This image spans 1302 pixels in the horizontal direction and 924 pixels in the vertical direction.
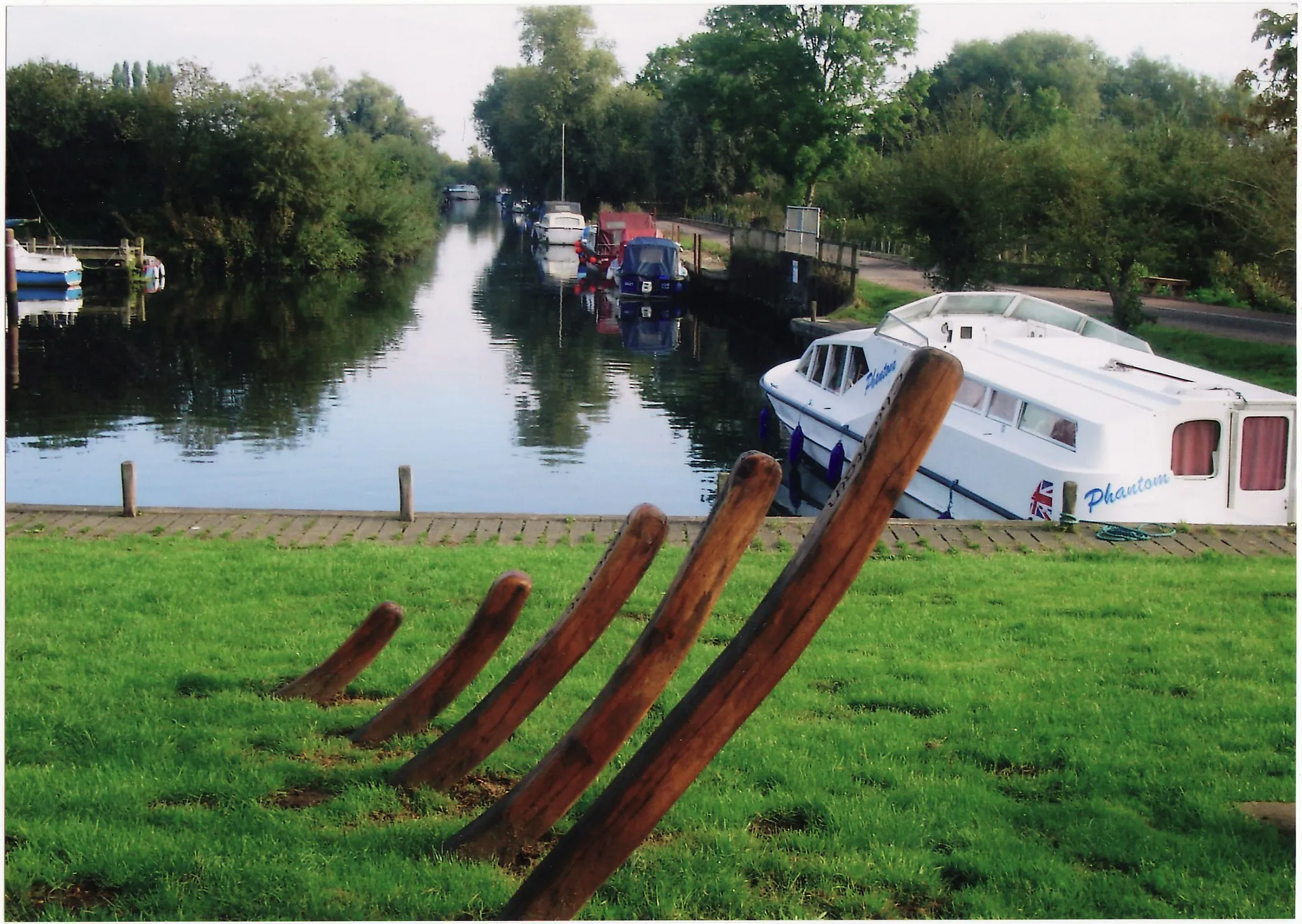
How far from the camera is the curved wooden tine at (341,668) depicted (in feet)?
19.2

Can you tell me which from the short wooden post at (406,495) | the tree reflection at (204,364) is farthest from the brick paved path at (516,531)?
the tree reflection at (204,364)

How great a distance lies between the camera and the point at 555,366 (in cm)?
3491

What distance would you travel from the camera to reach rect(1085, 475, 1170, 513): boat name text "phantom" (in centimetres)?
1477

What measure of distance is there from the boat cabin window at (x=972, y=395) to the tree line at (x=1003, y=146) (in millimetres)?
6881

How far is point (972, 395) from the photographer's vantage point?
17.2 meters

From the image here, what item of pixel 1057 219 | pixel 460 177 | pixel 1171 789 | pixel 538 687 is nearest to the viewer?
pixel 538 687

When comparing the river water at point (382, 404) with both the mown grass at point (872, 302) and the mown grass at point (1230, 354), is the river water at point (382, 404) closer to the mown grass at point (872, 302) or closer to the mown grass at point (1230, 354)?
the mown grass at point (872, 302)

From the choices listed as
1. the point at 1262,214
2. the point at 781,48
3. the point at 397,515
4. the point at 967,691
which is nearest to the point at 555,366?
the point at 781,48

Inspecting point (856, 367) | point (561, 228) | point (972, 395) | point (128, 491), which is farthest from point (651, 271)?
point (128, 491)

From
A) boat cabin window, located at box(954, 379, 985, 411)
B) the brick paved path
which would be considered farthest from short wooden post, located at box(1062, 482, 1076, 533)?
boat cabin window, located at box(954, 379, 985, 411)

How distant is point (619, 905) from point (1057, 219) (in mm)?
28467

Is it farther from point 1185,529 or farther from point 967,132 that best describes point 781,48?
point 1185,529

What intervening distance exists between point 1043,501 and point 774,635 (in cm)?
1224

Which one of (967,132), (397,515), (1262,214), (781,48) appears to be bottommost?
(397,515)
